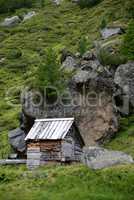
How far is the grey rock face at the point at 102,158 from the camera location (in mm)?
35281

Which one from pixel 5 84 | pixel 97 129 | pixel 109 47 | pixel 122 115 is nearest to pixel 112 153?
pixel 97 129

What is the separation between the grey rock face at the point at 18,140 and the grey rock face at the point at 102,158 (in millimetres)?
12587

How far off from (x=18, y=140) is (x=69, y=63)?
21.4 meters

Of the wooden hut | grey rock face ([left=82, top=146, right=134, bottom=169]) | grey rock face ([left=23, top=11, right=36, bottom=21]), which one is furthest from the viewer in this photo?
grey rock face ([left=23, top=11, right=36, bottom=21])

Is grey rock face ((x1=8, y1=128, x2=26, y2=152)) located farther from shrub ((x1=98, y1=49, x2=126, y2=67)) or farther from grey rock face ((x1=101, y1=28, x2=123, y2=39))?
grey rock face ((x1=101, y1=28, x2=123, y2=39))

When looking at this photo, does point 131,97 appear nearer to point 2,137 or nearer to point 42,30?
point 2,137

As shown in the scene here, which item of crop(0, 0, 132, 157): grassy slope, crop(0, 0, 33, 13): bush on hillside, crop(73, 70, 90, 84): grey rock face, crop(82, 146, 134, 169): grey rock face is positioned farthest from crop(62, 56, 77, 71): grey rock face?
crop(0, 0, 33, 13): bush on hillside

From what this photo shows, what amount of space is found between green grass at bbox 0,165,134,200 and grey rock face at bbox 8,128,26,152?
1160 centimetres

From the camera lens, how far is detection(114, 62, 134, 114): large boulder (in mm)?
50688

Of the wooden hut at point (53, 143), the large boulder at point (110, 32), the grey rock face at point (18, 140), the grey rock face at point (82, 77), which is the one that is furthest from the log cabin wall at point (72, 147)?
A: the large boulder at point (110, 32)

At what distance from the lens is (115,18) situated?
100 m

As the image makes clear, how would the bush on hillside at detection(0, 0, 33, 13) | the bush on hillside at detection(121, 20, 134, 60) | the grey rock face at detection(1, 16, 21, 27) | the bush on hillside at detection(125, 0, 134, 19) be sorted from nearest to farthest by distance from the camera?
the bush on hillside at detection(121, 20, 134, 60)
the bush on hillside at detection(125, 0, 134, 19)
the grey rock face at detection(1, 16, 21, 27)
the bush on hillside at detection(0, 0, 33, 13)

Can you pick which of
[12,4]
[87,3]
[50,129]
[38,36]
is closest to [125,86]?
[50,129]

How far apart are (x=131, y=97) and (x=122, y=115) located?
87.2 inches
